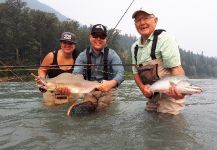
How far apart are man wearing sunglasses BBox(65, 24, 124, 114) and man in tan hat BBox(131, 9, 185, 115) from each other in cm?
90

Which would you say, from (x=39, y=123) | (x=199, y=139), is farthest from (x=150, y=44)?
(x=39, y=123)

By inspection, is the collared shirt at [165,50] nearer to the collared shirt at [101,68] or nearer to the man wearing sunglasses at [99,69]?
the man wearing sunglasses at [99,69]

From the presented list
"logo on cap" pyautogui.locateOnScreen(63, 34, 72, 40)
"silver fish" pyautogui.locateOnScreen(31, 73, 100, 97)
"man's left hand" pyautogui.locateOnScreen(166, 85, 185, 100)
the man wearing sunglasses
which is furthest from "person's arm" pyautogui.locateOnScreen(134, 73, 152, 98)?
"logo on cap" pyautogui.locateOnScreen(63, 34, 72, 40)

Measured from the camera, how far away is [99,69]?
9.06 metres

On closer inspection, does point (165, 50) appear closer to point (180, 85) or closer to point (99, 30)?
point (180, 85)

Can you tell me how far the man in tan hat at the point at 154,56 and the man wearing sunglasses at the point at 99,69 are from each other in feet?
2.95

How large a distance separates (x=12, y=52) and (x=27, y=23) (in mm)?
7718

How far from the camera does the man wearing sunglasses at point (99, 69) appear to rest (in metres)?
8.42

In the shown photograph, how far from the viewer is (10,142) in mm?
5781

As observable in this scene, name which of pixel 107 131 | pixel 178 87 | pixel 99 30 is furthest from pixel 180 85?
pixel 99 30

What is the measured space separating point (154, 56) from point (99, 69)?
78.9 inches

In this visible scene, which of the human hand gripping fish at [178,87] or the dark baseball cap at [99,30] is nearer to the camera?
the human hand gripping fish at [178,87]

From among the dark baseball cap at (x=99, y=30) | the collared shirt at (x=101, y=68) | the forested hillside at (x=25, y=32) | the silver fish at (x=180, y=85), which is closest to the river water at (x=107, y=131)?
the silver fish at (x=180, y=85)

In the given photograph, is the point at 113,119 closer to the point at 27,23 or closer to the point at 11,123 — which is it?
the point at 11,123
